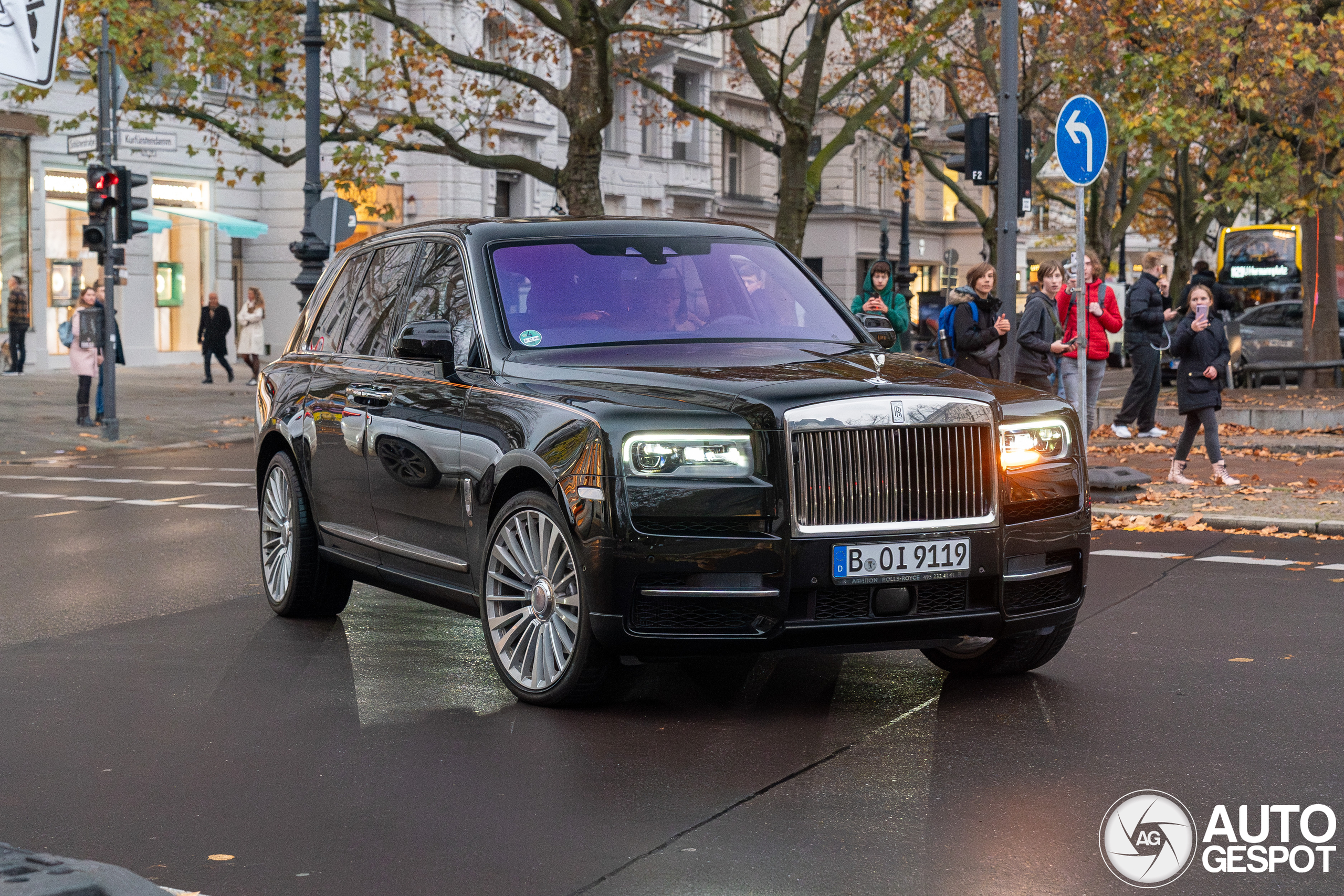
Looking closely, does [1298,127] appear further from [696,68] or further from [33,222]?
[696,68]

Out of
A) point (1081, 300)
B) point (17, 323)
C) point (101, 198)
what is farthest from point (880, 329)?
point (17, 323)

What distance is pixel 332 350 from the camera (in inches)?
336

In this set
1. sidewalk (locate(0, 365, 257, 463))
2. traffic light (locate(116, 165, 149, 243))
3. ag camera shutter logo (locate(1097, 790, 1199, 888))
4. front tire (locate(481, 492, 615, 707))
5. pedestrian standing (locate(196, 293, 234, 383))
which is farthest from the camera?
pedestrian standing (locate(196, 293, 234, 383))

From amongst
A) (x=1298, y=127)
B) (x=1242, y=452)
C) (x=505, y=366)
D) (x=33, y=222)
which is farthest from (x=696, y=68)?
(x=505, y=366)

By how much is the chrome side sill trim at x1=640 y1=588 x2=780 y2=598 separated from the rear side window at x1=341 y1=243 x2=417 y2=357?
7.75ft

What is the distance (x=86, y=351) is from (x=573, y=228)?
17.0 meters

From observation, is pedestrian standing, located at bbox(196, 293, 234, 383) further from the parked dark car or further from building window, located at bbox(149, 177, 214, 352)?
the parked dark car

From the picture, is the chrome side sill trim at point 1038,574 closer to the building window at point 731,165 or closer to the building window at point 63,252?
the building window at point 63,252

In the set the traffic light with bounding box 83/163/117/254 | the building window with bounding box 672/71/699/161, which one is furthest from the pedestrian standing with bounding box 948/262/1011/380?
the building window with bounding box 672/71/699/161

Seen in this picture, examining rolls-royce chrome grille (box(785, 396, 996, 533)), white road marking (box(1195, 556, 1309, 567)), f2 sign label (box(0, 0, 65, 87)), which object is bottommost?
white road marking (box(1195, 556, 1309, 567))

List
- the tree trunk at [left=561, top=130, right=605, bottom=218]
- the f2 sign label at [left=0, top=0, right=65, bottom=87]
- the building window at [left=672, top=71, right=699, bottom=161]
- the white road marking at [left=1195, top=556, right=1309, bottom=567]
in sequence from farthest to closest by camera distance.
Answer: the building window at [left=672, top=71, right=699, bottom=161] < the tree trunk at [left=561, top=130, right=605, bottom=218] < the white road marking at [left=1195, top=556, right=1309, bottom=567] < the f2 sign label at [left=0, top=0, right=65, bottom=87]

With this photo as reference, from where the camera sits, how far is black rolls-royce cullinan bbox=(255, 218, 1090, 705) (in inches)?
237

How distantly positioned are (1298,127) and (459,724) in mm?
20167

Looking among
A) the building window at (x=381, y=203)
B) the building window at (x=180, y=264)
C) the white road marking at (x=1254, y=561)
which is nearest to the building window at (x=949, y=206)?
the building window at (x=381, y=203)
